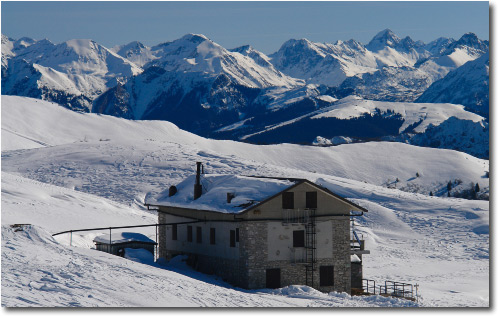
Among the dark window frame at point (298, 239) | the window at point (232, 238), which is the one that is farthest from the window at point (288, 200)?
the window at point (232, 238)

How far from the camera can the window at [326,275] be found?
163 ft

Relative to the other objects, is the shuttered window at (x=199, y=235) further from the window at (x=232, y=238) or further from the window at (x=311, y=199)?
the window at (x=311, y=199)

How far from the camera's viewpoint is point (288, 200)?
49.1 meters

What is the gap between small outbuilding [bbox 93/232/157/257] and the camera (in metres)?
54.7

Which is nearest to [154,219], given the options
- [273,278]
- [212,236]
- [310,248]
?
[212,236]

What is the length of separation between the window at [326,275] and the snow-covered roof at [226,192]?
5742 mm

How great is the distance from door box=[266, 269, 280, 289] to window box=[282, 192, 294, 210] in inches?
155

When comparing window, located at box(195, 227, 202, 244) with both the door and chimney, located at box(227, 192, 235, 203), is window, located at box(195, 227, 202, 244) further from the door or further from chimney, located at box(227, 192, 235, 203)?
the door

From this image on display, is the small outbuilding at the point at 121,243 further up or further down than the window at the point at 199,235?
further down

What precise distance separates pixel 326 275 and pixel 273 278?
3.80m

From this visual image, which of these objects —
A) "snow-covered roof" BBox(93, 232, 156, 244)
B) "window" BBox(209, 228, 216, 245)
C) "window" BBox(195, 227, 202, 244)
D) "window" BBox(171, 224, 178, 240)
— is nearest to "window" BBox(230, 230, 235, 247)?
"window" BBox(209, 228, 216, 245)

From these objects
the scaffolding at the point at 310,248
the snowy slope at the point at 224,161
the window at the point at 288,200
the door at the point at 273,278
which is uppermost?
the snowy slope at the point at 224,161

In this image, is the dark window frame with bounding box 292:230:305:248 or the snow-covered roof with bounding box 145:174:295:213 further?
the dark window frame with bounding box 292:230:305:248

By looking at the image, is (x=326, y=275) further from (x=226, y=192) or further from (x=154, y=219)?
(x=154, y=219)
